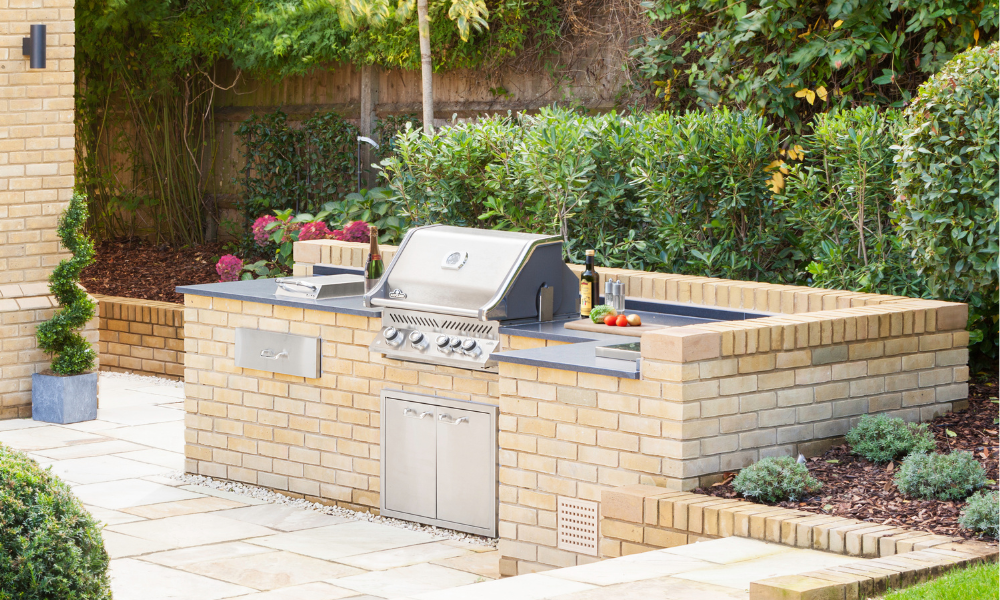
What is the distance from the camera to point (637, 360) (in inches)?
210

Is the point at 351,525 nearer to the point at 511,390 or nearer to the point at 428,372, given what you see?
the point at 428,372

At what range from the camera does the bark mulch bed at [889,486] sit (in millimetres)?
4824

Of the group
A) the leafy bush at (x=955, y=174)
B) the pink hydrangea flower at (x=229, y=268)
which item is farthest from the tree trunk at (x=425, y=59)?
the leafy bush at (x=955, y=174)

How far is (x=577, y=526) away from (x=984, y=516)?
1616 mm

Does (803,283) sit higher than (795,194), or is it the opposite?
(795,194)

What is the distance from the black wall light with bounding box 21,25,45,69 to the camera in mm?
8820

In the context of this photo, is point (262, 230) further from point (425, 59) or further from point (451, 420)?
point (451, 420)

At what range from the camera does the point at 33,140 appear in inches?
355

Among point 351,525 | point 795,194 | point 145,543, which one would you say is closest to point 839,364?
point 795,194

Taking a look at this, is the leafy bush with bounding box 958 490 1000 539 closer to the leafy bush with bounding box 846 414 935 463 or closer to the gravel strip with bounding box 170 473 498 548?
the leafy bush with bounding box 846 414 935 463

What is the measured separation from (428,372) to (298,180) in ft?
19.4

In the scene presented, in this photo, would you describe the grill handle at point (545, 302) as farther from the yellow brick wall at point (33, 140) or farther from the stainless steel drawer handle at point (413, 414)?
the yellow brick wall at point (33, 140)

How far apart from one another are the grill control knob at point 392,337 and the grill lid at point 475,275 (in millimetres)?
133

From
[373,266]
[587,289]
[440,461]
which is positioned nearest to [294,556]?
[440,461]
